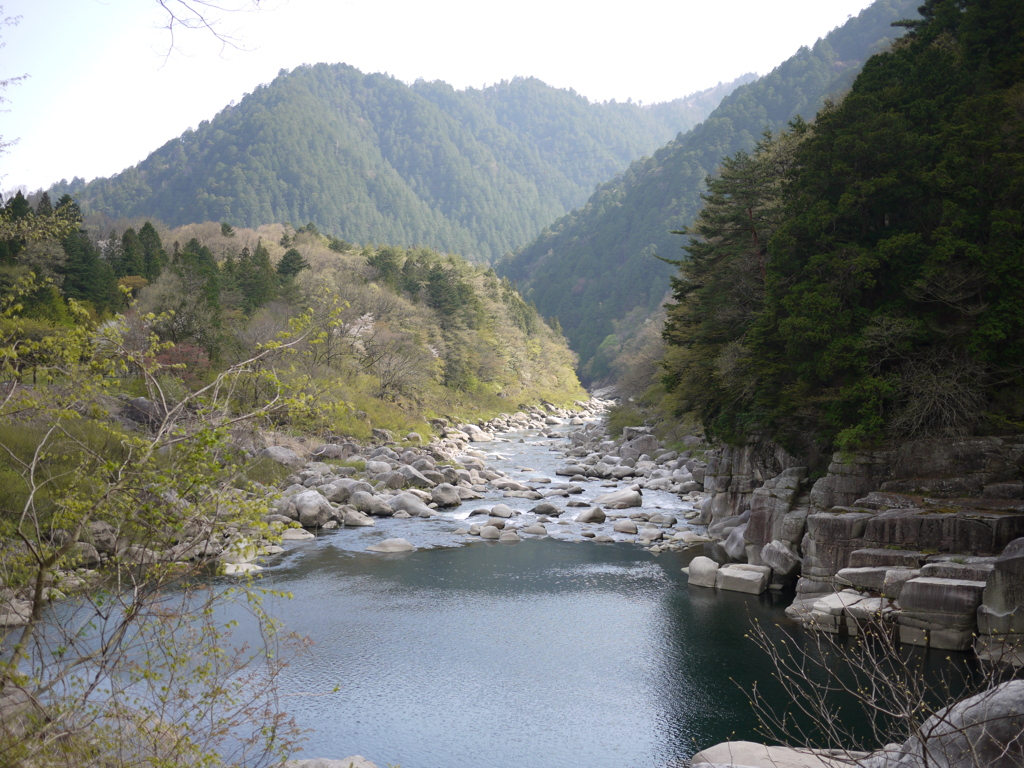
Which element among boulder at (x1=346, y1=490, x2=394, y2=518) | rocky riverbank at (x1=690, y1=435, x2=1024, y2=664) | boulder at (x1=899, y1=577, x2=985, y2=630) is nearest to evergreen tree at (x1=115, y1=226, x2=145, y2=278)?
boulder at (x1=346, y1=490, x2=394, y2=518)

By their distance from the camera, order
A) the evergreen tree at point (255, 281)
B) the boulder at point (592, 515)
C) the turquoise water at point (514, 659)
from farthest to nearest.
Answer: the evergreen tree at point (255, 281) → the boulder at point (592, 515) → the turquoise water at point (514, 659)

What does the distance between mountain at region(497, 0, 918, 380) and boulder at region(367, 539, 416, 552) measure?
72779 mm

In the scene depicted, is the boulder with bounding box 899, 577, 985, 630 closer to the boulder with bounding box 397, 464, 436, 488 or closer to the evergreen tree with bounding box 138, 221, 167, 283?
the boulder with bounding box 397, 464, 436, 488

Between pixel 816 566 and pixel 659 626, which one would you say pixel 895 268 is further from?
pixel 659 626

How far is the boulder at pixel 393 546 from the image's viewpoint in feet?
61.2

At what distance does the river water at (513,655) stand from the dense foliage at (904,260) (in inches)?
205

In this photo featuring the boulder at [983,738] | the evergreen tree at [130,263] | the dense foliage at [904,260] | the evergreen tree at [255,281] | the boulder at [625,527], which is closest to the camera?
the boulder at [983,738]

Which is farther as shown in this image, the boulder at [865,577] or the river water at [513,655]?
the boulder at [865,577]

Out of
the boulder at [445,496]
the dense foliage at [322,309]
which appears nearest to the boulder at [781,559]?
the dense foliage at [322,309]

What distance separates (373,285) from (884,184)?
38.4 metres

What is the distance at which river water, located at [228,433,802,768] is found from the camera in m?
9.52

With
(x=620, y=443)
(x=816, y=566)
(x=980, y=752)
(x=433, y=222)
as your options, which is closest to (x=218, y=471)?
(x=980, y=752)

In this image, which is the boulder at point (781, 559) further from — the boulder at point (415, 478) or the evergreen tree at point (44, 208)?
the evergreen tree at point (44, 208)

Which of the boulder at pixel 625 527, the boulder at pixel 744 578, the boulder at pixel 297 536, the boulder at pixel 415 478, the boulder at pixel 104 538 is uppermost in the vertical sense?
the boulder at pixel 104 538
